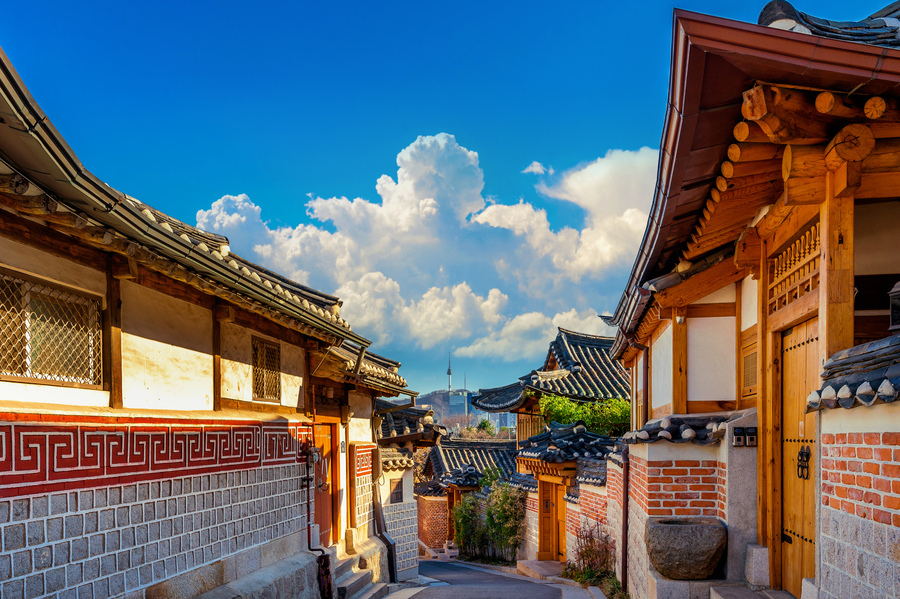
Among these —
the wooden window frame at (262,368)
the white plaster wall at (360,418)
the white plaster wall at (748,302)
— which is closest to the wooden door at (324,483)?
the white plaster wall at (360,418)

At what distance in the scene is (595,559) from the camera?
1196 centimetres

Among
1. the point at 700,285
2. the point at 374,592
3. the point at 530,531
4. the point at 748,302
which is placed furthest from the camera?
the point at 530,531

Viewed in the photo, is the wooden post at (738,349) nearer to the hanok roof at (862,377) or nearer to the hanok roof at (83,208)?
the hanok roof at (862,377)

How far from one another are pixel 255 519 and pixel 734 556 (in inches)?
205

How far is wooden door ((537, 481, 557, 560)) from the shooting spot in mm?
16594

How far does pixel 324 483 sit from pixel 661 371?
561 cm

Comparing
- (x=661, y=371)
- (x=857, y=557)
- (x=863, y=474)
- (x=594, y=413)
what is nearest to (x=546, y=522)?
(x=594, y=413)

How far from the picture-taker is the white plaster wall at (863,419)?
121 inches

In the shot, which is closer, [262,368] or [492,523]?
[262,368]

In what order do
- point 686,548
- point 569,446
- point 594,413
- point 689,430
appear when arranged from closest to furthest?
point 686,548
point 689,430
point 569,446
point 594,413

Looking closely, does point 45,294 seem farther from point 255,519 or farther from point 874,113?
point 874,113

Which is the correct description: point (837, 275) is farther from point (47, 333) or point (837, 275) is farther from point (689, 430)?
point (47, 333)

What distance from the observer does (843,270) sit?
157 inches

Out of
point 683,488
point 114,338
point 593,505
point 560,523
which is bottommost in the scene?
point 560,523
